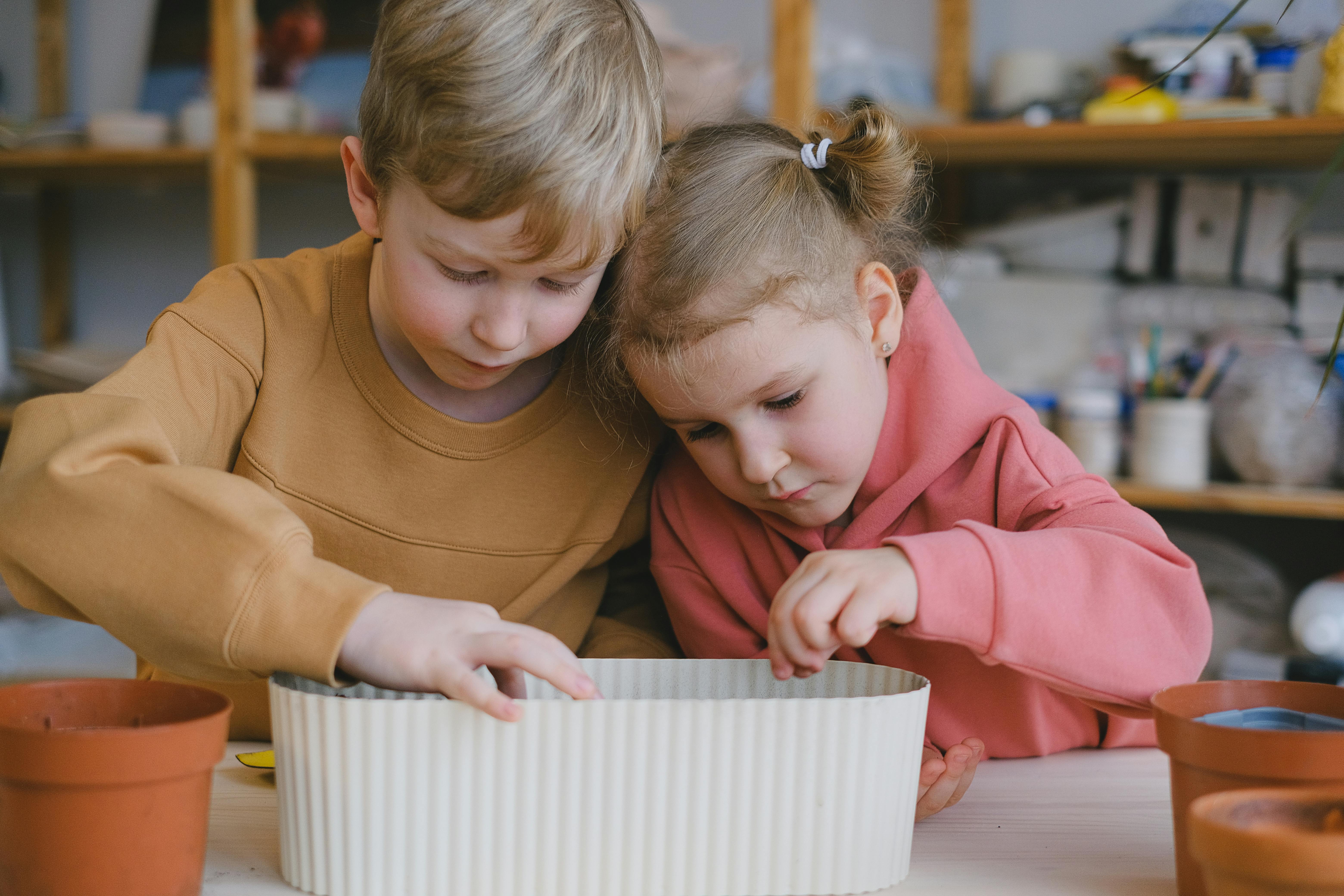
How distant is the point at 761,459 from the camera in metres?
0.81

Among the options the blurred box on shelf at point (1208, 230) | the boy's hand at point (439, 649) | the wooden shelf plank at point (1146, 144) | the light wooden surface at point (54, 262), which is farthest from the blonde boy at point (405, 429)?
the light wooden surface at point (54, 262)

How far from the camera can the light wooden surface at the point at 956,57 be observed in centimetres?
196

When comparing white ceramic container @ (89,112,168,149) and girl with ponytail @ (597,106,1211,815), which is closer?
girl with ponytail @ (597,106,1211,815)

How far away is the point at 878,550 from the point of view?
2.08 ft

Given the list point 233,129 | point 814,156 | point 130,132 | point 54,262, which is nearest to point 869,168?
point 814,156

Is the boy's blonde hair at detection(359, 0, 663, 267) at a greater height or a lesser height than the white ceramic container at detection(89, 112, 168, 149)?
lesser

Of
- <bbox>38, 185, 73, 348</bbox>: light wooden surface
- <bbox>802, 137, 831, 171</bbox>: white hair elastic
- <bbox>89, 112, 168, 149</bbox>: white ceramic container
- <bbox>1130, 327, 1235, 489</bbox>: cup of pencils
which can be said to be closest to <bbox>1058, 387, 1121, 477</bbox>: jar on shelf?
<bbox>1130, 327, 1235, 489</bbox>: cup of pencils

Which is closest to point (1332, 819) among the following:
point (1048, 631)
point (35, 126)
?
point (1048, 631)

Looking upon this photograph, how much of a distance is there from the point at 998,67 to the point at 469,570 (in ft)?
4.39

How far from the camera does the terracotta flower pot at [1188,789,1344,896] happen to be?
16.1 inches

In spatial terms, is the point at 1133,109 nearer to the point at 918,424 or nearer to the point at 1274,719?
the point at 918,424

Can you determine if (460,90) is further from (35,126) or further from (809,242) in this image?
(35,126)

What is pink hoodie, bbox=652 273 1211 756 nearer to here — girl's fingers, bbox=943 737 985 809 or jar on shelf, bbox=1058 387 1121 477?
girl's fingers, bbox=943 737 985 809

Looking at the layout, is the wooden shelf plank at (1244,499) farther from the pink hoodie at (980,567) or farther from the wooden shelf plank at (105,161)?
the wooden shelf plank at (105,161)
